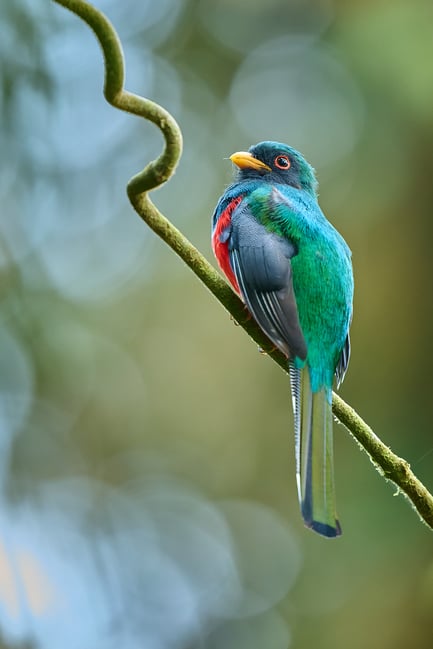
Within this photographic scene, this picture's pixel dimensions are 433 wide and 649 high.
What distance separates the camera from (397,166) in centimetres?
718

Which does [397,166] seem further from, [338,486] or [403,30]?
[338,486]

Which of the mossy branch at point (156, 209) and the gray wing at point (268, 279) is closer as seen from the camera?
the mossy branch at point (156, 209)

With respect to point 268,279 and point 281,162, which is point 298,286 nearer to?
point 268,279

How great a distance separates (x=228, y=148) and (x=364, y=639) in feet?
14.6

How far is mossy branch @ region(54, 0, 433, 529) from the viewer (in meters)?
2.03

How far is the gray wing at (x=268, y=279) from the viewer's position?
309 cm

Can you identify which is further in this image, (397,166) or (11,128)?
(397,166)

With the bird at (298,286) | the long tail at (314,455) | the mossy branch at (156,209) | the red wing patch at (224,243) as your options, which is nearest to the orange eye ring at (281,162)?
the bird at (298,286)

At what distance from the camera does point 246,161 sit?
415cm

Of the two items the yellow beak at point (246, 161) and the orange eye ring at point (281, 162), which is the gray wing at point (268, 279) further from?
the orange eye ring at point (281, 162)

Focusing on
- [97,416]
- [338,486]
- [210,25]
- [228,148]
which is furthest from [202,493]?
[210,25]

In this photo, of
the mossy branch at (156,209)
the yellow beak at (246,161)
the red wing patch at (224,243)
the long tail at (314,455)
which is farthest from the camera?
the yellow beak at (246,161)

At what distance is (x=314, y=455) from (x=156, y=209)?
83cm

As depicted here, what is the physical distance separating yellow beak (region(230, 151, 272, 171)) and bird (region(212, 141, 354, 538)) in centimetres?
18
